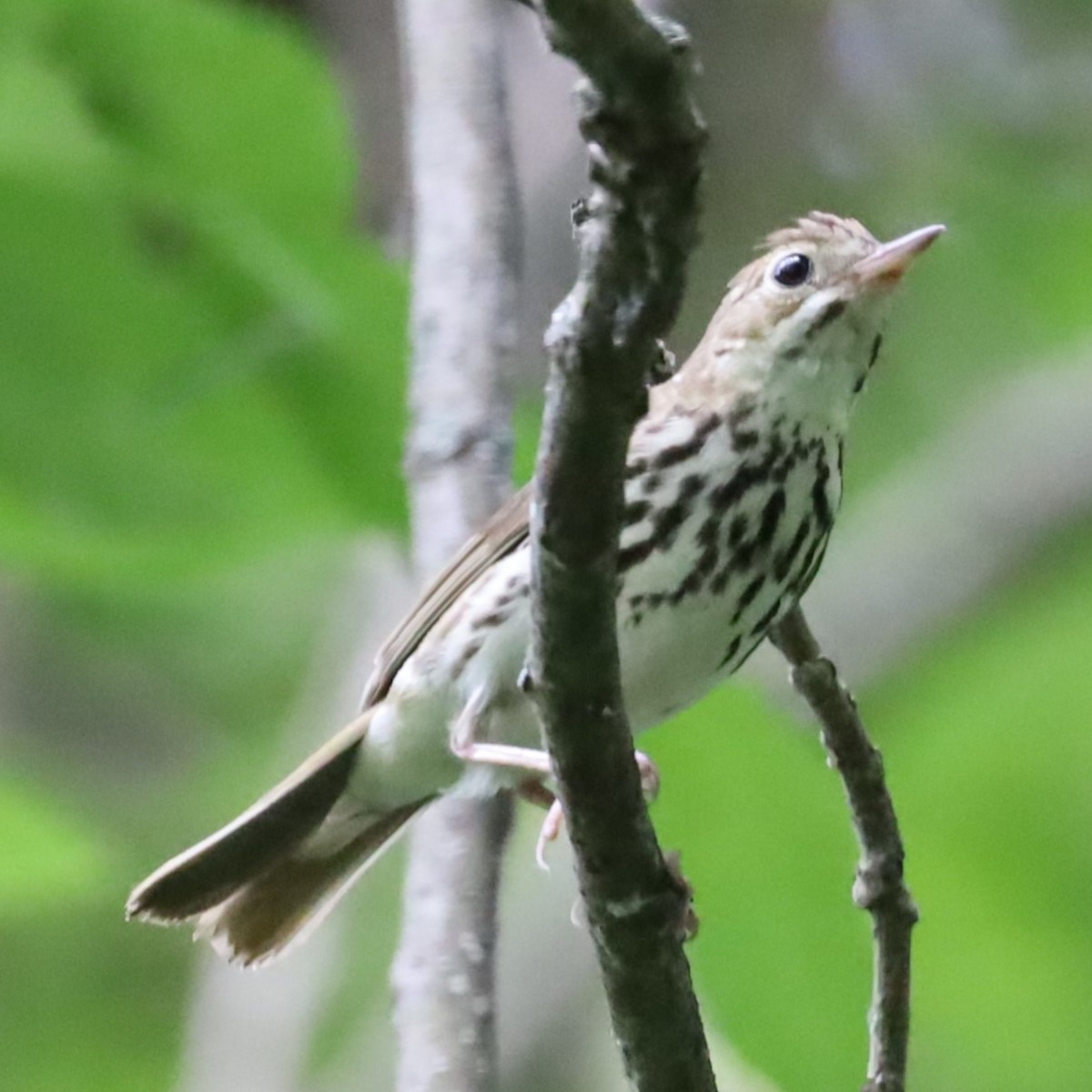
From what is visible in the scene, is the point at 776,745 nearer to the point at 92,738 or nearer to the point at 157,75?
the point at 157,75

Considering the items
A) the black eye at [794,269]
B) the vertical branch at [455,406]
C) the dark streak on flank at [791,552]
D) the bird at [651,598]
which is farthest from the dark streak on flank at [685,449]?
the vertical branch at [455,406]

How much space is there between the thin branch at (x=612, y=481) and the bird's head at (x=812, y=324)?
716 mm

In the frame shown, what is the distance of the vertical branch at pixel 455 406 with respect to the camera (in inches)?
72.5

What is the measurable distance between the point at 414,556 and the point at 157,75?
0.55 meters

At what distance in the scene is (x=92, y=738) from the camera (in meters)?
3.81

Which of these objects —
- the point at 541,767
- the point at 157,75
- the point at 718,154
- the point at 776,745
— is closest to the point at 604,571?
the point at 541,767

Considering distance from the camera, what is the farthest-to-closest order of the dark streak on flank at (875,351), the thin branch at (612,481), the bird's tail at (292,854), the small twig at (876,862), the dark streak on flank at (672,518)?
1. the bird's tail at (292,854)
2. the dark streak on flank at (875,351)
3. the dark streak on flank at (672,518)
4. the small twig at (876,862)
5. the thin branch at (612,481)

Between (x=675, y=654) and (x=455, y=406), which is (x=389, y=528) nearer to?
(x=455, y=406)

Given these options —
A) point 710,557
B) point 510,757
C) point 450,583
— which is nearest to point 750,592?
point 710,557

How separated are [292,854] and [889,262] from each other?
88 cm

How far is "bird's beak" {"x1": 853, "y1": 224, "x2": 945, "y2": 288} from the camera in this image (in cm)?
184

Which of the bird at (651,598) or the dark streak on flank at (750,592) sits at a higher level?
the bird at (651,598)

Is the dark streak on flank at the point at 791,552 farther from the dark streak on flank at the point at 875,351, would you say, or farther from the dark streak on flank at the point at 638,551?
the dark streak on flank at the point at 875,351

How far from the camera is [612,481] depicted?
3.34 ft
